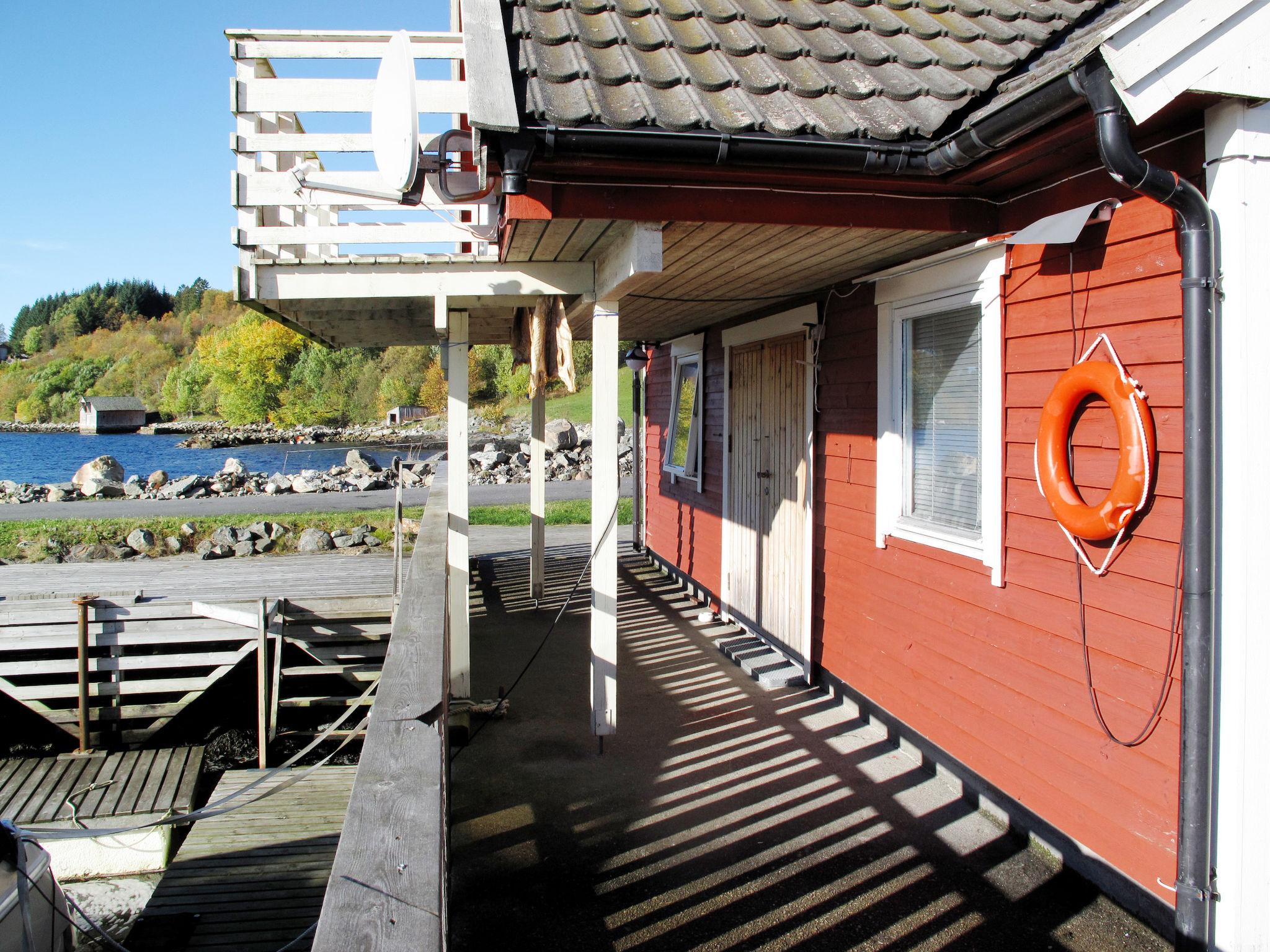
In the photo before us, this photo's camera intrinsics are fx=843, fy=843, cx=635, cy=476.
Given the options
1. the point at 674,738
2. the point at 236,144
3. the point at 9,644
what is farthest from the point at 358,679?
the point at 236,144

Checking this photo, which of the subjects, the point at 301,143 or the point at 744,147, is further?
the point at 301,143

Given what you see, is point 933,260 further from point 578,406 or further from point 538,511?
point 578,406

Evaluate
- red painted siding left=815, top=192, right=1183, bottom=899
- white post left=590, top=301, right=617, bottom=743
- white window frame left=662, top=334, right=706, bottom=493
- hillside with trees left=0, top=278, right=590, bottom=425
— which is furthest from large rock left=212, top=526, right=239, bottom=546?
hillside with trees left=0, top=278, right=590, bottom=425

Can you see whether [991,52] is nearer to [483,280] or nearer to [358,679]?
[483,280]

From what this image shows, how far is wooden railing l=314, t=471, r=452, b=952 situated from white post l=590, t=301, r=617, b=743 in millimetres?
1921

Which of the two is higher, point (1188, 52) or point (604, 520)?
point (1188, 52)

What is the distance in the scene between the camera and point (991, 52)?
3625 mm

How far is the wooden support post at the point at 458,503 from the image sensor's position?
198 inches

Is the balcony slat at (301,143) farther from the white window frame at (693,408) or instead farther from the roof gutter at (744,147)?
the white window frame at (693,408)

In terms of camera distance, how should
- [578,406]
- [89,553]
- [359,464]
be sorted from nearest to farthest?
[89,553] < [359,464] < [578,406]

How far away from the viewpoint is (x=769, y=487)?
20.6 feet

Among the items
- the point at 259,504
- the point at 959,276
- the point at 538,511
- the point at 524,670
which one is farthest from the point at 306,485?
the point at 959,276

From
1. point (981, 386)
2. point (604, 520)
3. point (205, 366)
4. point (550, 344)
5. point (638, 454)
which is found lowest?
point (604, 520)

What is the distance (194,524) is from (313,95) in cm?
945
